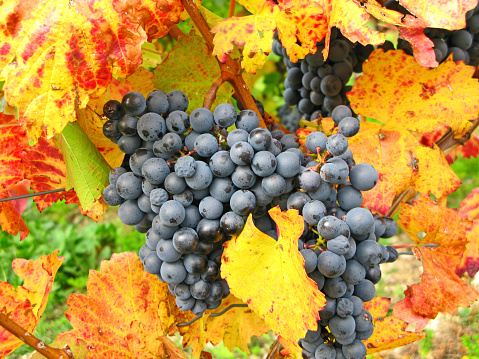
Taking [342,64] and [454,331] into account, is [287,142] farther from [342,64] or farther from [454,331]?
[454,331]

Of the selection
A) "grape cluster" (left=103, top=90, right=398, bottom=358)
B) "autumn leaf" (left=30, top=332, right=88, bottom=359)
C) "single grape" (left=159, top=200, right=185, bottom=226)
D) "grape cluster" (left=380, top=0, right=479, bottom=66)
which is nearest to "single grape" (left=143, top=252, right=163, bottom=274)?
"grape cluster" (left=103, top=90, right=398, bottom=358)

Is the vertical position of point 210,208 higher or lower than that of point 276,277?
higher

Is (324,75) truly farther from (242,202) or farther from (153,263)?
(153,263)

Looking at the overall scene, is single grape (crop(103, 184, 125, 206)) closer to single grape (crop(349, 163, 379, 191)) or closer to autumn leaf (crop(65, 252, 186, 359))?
autumn leaf (crop(65, 252, 186, 359))

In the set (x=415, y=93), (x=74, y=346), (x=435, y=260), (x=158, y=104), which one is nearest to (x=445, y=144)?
(x=415, y=93)

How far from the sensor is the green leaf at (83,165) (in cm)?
83

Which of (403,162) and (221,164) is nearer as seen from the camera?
(221,164)

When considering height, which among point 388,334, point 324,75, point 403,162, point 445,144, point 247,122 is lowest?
point 388,334

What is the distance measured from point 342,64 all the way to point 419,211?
0.50 meters

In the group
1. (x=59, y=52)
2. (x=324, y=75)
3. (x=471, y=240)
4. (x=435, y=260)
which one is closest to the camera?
(x=59, y=52)

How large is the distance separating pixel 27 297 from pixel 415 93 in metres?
1.13

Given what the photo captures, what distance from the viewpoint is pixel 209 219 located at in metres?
0.72

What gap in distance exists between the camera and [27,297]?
925 millimetres

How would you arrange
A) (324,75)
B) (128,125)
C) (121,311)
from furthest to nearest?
(324,75), (121,311), (128,125)
